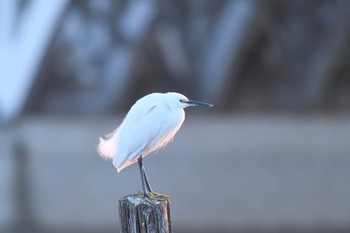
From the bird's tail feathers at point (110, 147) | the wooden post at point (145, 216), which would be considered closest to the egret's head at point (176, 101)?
the bird's tail feathers at point (110, 147)

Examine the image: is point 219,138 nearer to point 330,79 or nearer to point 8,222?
point 330,79

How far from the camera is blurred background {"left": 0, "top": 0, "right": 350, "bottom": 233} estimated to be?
5754mm

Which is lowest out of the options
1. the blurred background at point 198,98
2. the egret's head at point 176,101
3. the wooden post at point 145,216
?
the wooden post at point 145,216

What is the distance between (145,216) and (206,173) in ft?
11.1

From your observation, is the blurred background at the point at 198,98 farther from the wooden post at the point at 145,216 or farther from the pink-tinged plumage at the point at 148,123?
the wooden post at the point at 145,216

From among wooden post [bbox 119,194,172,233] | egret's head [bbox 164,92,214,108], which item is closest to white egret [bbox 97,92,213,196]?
egret's head [bbox 164,92,214,108]

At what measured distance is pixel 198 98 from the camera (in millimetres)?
5730

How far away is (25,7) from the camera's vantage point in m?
5.93

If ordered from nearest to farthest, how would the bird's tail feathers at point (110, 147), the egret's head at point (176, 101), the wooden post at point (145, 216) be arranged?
the wooden post at point (145, 216) → the egret's head at point (176, 101) → the bird's tail feathers at point (110, 147)

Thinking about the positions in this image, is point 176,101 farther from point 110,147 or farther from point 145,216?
point 145,216

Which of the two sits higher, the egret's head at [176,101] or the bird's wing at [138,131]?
the egret's head at [176,101]

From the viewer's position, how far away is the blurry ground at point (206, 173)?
5.79m

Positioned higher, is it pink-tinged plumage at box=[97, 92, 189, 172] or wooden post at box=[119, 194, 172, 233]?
pink-tinged plumage at box=[97, 92, 189, 172]

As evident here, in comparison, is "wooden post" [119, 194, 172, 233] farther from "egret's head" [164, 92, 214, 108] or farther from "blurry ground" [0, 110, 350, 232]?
"blurry ground" [0, 110, 350, 232]
